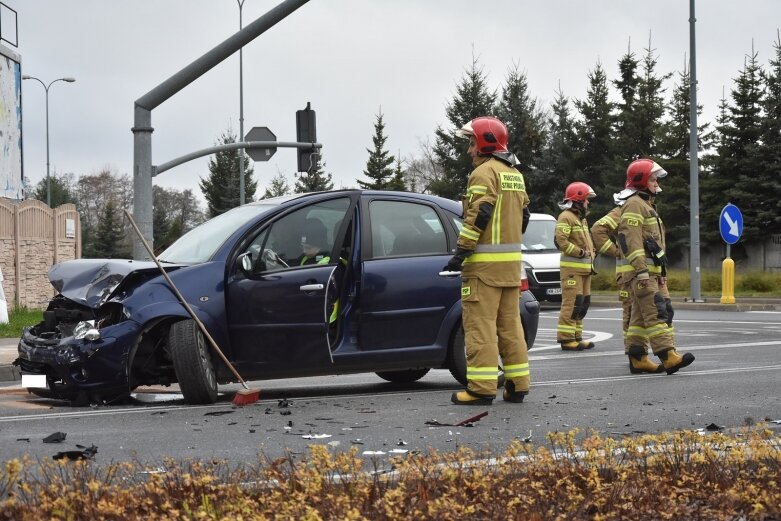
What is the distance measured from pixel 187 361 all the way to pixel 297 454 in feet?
7.46

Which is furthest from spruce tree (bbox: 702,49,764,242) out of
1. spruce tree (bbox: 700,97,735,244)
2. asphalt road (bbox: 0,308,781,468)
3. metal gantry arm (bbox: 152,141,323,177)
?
asphalt road (bbox: 0,308,781,468)

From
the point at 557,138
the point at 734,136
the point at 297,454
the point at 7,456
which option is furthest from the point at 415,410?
the point at 557,138

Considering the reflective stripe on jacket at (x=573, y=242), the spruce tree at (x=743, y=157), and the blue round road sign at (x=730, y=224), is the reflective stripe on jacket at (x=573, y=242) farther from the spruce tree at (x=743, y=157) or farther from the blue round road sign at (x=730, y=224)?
the spruce tree at (x=743, y=157)

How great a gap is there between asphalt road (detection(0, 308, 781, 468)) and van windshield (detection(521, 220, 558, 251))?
14359 mm

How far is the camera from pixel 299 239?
876 cm

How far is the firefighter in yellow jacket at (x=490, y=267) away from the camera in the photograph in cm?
816

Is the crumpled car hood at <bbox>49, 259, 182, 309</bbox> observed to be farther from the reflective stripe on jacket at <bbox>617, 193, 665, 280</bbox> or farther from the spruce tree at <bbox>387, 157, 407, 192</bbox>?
the spruce tree at <bbox>387, 157, 407, 192</bbox>

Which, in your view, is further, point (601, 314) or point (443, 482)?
point (601, 314)

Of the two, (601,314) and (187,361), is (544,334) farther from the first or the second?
(187,361)

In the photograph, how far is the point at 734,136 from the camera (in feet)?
154

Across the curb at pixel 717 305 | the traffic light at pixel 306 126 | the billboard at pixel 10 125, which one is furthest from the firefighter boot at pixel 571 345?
the billboard at pixel 10 125

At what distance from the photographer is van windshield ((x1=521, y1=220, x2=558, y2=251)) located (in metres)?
25.8

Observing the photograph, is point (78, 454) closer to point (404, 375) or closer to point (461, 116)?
point (404, 375)

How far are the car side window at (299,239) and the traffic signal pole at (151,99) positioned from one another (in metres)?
6.46
